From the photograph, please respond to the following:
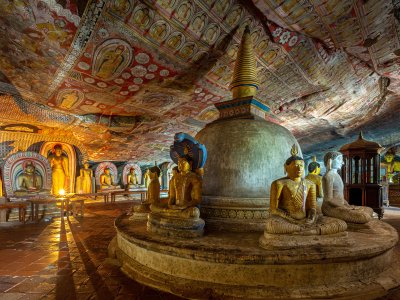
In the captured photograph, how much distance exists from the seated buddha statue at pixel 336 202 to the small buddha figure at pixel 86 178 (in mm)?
11486

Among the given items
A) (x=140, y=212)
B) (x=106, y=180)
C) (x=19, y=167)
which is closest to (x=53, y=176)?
(x=19, y=167)

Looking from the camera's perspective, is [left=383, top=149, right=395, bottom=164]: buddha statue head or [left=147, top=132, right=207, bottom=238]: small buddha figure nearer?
[left=147, top=132, right=207, bottom=238]: small buddha figure

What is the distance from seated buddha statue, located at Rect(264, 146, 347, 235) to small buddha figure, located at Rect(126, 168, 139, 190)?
514 inches

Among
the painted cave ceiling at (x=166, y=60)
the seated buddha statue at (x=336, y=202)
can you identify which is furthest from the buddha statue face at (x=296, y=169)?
the painted cave ceiling at (x=166, y=60)

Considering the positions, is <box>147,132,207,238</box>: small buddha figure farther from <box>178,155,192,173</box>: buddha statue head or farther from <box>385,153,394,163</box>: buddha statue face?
<box>385,153,394,163</box>: buddha statue face

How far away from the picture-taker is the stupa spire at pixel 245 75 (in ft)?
18.8

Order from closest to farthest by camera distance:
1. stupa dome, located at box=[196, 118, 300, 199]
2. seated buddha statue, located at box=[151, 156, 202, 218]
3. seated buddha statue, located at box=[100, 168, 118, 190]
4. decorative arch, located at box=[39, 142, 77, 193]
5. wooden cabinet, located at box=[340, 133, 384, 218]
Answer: seated buddha statue, located at box=[151, 156, 202, 218] < stupa dome, located at box=[196, 118, 300, 199] < wooden cabinet, located at box=[340, 133, 384, 218] < decorative arch, located at box=[39, 142, 77, 193] < seated buddha statue, located at box=[100, 168, 118, 190]

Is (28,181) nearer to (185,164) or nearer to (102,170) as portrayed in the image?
(102,170)

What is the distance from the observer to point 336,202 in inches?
170

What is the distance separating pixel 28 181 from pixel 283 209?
1009 cm

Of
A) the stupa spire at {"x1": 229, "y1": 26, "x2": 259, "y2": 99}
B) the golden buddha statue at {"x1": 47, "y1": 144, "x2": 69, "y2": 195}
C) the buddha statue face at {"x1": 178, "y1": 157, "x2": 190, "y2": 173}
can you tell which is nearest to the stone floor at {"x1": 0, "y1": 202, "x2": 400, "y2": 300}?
the buddha statue face at {"x1": 178, "y1": 157, "x2": 190, "y2": 173}

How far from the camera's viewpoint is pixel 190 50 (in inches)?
277

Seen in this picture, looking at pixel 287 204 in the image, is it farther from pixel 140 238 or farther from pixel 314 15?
pixel 314 15

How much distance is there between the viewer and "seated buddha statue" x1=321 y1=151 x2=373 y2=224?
13.1ft
